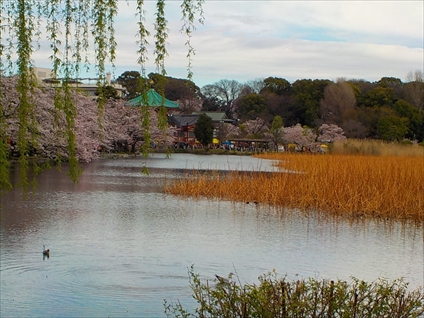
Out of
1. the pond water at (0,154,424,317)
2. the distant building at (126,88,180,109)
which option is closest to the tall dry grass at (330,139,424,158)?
the pond water at (0,154,424,317)

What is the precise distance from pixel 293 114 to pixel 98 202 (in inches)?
1523

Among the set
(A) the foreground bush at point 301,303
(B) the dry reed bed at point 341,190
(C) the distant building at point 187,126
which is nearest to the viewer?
(A) the foreground bush at point 301,303

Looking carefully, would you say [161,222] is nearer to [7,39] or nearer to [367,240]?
[367,240]

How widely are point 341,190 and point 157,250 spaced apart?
6.19 metres

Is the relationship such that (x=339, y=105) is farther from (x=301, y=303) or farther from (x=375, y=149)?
(x=301, y=303)

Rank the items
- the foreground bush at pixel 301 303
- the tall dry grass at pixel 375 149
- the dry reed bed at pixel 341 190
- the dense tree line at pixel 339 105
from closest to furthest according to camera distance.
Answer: the foreground bush at pixel 301 303 → the dry reed bed at pixel 341 190 → the tall dry grass at pixel 375 149 → the dense tree line at pixel 339 105

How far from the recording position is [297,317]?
4109 mm

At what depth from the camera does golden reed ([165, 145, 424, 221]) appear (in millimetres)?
13203

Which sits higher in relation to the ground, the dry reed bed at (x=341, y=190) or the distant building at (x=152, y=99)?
the distant building at (x=152, y=99)

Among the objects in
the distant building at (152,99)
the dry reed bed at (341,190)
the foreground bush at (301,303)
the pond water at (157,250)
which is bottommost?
the pond water at (157,250)

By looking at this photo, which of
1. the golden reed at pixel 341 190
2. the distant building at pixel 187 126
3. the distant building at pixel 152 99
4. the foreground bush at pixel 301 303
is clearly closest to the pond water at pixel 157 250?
the golden reed at pixel 341 190

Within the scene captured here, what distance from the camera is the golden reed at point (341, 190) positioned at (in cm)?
1320

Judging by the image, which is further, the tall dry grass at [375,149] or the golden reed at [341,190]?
the tall dry grass at [375,149]

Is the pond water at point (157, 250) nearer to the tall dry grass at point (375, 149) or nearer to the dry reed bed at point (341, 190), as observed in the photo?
the dry reed bed at point (341, 190)
